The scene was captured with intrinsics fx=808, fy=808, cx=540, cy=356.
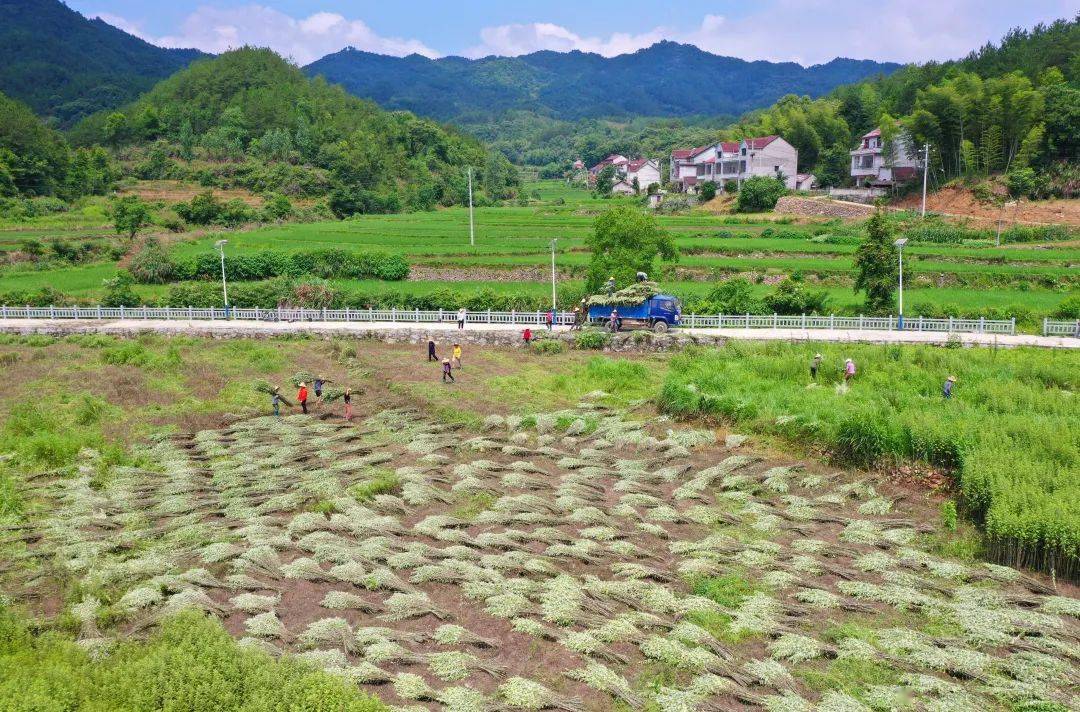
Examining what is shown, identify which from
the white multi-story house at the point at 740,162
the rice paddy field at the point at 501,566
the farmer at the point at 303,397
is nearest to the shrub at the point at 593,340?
the rice paddy field at the point at 501,566

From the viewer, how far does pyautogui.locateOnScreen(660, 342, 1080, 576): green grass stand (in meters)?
14.5

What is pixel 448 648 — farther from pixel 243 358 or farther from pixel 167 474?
pixel 243 358

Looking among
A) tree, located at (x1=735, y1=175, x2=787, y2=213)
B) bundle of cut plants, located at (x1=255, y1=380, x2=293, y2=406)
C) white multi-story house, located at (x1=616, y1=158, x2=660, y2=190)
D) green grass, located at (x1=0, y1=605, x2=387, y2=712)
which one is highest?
white multi-story house, located at (x1=616, y1=158, x2=660, y2=190)

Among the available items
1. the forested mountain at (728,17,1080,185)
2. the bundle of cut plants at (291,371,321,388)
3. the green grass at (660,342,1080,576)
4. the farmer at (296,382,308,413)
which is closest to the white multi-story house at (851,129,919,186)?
the forested mountain at (728,17,1080,185)

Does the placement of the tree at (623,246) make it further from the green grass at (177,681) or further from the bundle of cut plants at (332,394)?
the green grass at (177,681)

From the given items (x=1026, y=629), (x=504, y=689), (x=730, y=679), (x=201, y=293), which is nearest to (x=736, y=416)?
(x=1026, y=629)

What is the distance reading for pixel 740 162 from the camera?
89.0 m

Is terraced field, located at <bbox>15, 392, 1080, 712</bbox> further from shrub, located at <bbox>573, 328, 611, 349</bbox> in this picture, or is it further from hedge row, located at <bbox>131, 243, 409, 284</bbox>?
hedge row, located at <bbox>131, 243, 409, 284</bbox>

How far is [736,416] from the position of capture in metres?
22.2

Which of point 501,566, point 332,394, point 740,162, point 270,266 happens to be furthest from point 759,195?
point 501,566

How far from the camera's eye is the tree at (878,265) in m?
35.6

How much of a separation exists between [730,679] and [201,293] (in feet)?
130

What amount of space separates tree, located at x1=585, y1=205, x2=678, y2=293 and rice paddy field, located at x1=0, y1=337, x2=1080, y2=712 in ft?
43.3

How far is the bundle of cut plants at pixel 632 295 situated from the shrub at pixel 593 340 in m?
1.86
